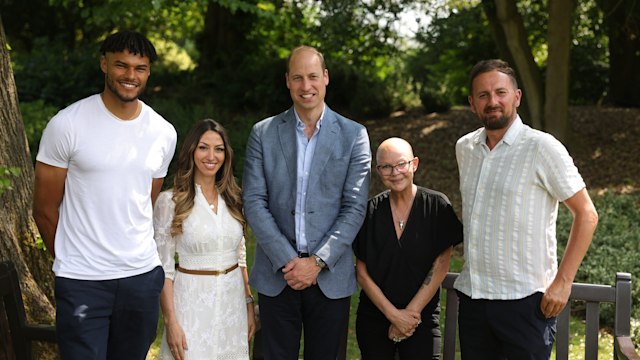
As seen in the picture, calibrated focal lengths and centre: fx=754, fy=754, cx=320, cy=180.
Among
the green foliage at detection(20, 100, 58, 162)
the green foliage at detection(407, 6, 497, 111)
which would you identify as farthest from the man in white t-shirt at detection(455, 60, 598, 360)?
the green foliage at detection(407, 6, 497, 111)

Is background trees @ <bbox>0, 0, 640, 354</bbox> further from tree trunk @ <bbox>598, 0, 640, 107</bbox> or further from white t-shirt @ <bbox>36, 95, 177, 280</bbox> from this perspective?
white t-shirt @ <bbox>36, 95, 177, 280</bbox>

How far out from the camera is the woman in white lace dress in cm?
391

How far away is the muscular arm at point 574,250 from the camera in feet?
11.4

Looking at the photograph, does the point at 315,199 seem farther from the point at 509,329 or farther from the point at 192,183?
the point at 509,329

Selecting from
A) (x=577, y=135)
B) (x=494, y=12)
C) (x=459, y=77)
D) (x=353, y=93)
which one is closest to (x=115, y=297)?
(x=494, y=12)

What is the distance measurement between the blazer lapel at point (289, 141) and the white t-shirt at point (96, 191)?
0.77 meters

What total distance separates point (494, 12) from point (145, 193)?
1045 cm

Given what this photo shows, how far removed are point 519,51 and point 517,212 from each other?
29.7 ft

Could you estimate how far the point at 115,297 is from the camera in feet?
11.7

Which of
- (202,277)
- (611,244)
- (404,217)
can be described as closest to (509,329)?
(404,217)

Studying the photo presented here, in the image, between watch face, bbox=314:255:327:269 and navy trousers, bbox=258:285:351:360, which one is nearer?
watch face, bbox=314:255:327:269

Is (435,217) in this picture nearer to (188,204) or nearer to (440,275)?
(440,275)

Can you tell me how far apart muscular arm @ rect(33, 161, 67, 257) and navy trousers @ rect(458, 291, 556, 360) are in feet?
6.77

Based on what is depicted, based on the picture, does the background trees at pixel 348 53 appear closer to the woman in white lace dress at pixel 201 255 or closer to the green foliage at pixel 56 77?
the green foliage at pixel 56 77
